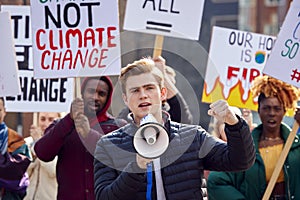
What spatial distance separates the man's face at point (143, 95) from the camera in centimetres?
422

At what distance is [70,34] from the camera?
6.04m

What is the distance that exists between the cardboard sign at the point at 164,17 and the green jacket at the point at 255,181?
4.40 feet

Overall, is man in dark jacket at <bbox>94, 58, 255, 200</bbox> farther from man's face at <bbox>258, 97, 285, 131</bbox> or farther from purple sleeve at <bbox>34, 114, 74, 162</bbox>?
man's face at <bbox>258, 97, 285, 131</bbox>

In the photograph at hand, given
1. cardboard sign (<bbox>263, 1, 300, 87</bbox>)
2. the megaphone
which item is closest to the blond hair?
the megaphone

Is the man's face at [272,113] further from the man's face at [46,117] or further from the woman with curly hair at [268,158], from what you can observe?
the man's face at [46,117]

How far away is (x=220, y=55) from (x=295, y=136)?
7.10 feet

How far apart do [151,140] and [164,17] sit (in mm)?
3210

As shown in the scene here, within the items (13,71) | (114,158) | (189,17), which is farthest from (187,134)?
(189,17)

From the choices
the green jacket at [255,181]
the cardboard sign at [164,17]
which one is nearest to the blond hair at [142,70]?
the green jacket at [255,181]

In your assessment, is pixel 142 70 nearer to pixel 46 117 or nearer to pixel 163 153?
pixel 163 153

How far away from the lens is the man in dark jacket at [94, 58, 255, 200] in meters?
4.20

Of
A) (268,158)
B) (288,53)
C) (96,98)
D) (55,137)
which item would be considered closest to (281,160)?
(268,158)

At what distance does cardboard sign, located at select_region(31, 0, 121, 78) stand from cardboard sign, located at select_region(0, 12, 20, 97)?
18cm

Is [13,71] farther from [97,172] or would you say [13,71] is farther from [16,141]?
[97,172]
